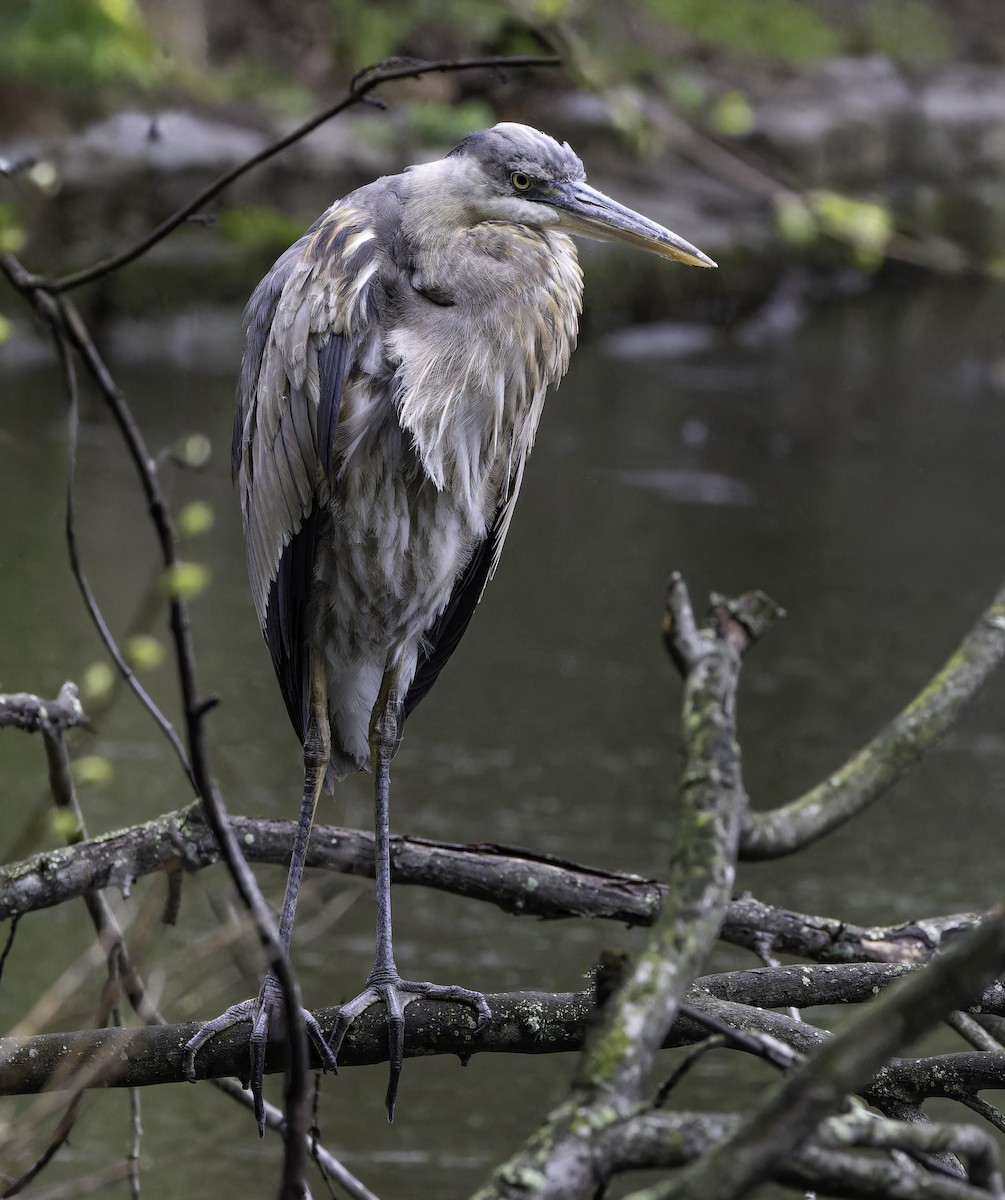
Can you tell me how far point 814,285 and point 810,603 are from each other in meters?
6.98

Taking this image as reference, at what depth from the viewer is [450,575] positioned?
2965 millimetres

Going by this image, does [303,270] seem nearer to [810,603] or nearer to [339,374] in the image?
[339,374]

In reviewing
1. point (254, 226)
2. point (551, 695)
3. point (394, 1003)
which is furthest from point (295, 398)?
point (551, 695)

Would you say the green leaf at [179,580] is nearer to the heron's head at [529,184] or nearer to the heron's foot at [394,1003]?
the heron's foot at [394,1003]

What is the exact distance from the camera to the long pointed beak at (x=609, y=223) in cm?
262

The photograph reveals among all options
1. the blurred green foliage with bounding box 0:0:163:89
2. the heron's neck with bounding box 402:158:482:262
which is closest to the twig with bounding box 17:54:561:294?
the heron's neck with bounding box 402:158:482:262

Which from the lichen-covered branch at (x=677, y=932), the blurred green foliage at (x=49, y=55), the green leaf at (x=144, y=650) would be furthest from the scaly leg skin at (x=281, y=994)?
the blurred green foliage at (x=49, y=55)

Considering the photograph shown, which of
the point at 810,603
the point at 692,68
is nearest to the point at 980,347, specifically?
the point at 692,68

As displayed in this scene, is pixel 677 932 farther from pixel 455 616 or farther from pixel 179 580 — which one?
pixel 455 616

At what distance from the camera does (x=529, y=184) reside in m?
2.75

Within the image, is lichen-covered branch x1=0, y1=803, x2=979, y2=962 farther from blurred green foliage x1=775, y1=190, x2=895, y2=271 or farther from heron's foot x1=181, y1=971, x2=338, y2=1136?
blurred green foliage x1=775, y1=190, x2=895, y2=271

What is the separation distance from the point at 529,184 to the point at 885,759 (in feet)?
5.29

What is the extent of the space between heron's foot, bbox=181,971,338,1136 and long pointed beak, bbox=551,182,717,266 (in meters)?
1.32

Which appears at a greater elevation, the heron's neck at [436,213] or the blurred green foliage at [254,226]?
the heron's neck at [436,213]
